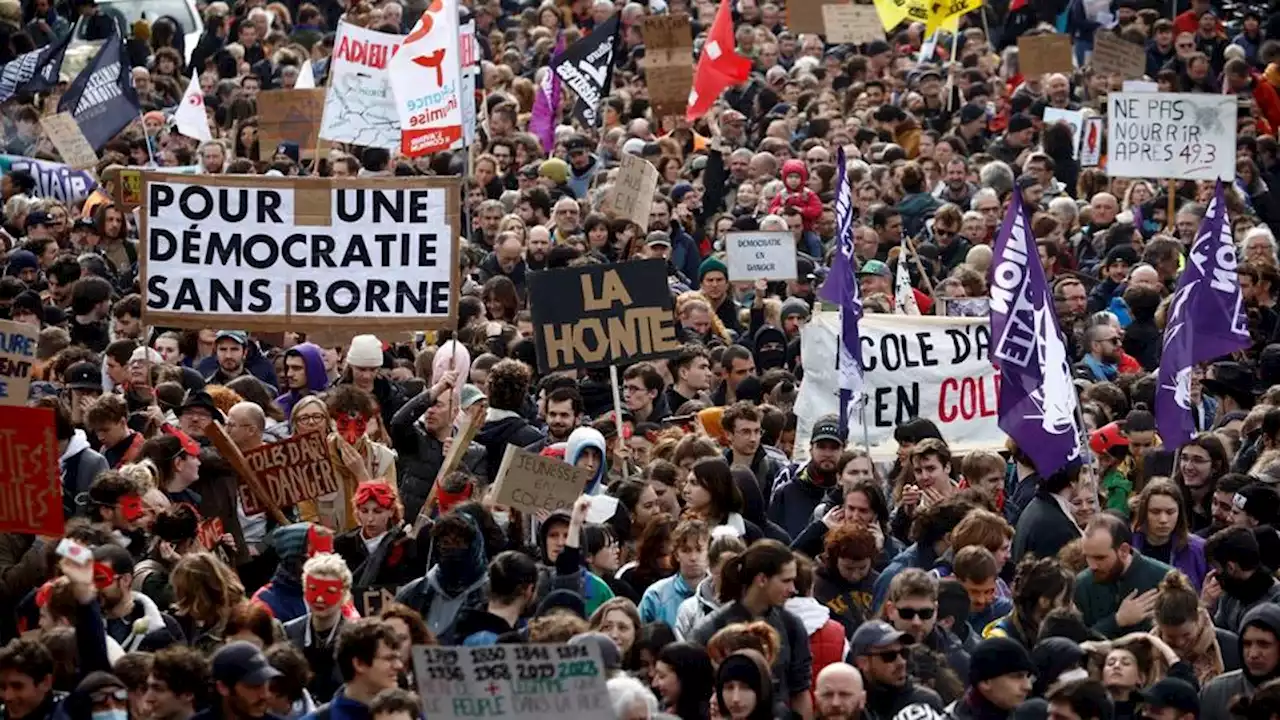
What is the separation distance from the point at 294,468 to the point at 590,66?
12.1 metres

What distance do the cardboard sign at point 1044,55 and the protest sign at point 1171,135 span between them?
4527 mm

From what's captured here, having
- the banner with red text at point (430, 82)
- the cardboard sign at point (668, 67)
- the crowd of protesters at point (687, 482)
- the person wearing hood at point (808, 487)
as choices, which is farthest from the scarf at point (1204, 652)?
the cardboard sign at point (668, 67)

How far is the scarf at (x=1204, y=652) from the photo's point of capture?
10.8 metres

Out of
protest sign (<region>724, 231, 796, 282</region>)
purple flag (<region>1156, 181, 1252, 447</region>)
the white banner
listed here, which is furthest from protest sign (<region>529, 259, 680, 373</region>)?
the white banner

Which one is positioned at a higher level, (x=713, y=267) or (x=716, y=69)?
(x=716, y=69)

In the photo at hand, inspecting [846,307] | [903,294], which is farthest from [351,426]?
[903,294]

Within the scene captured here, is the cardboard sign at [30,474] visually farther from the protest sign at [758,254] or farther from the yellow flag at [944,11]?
the yellow flag at [944,11]

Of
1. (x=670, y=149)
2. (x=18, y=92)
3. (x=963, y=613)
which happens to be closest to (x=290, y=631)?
(x=963, y=613)

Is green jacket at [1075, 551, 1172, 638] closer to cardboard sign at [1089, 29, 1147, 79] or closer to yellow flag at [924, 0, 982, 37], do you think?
yellow flag at [924, 0, 982, 37]

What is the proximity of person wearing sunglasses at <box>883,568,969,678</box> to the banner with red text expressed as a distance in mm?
9144

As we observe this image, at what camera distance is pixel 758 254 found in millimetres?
18750

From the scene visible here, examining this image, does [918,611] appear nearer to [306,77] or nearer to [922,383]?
[922,383]

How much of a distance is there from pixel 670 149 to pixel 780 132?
2.94 feet

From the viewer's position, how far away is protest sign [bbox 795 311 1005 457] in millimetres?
14914
